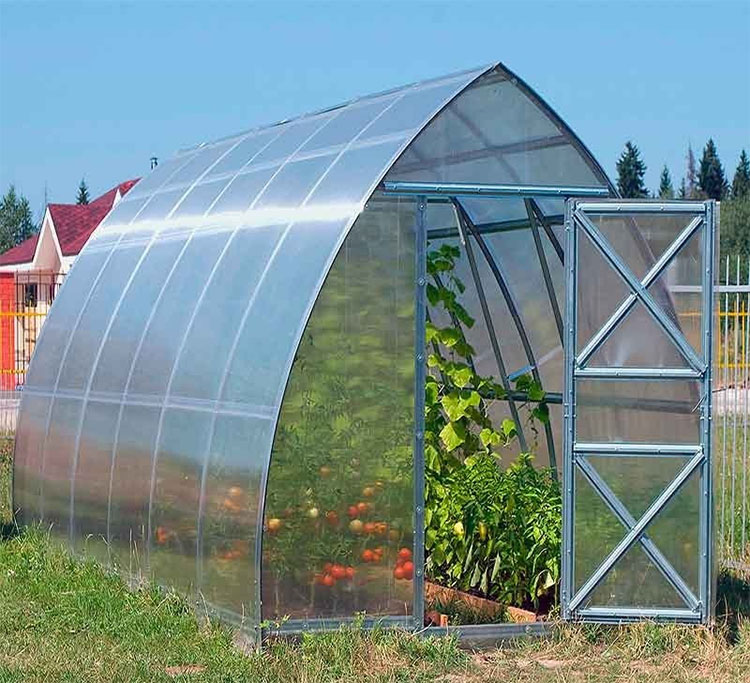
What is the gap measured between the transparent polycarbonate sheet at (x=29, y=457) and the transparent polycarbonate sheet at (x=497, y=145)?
4497mm

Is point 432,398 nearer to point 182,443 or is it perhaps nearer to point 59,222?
point 182,443

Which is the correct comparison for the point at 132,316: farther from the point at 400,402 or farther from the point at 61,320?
the point at 400,402

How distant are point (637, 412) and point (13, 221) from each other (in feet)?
180

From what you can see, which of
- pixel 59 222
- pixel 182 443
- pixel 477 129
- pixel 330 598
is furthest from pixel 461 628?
pixel 59 222

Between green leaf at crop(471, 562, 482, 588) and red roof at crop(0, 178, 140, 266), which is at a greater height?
red roof at crop(0, 178, 140, 266)

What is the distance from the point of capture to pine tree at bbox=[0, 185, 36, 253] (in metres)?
60.0

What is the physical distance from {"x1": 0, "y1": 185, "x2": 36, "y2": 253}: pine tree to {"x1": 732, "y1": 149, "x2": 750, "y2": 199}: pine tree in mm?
29556

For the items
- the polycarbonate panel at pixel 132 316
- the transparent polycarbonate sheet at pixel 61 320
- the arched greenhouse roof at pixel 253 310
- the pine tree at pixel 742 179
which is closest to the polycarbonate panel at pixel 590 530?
the arched greenhouse roof at pixel 253 310

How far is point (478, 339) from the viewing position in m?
11.1

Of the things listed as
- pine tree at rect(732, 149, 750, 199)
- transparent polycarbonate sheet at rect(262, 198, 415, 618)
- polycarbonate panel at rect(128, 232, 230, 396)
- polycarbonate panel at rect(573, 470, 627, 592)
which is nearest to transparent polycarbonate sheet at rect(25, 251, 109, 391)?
polycarbonate panel at rect(128, 232, 230, 396)

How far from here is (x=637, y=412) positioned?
337 inches

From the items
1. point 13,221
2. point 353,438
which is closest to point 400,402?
point 353,438

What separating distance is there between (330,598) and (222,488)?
92 cm

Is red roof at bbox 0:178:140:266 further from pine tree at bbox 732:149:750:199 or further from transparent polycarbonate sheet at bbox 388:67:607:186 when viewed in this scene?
pine tree at bbox 732:149:750:199
